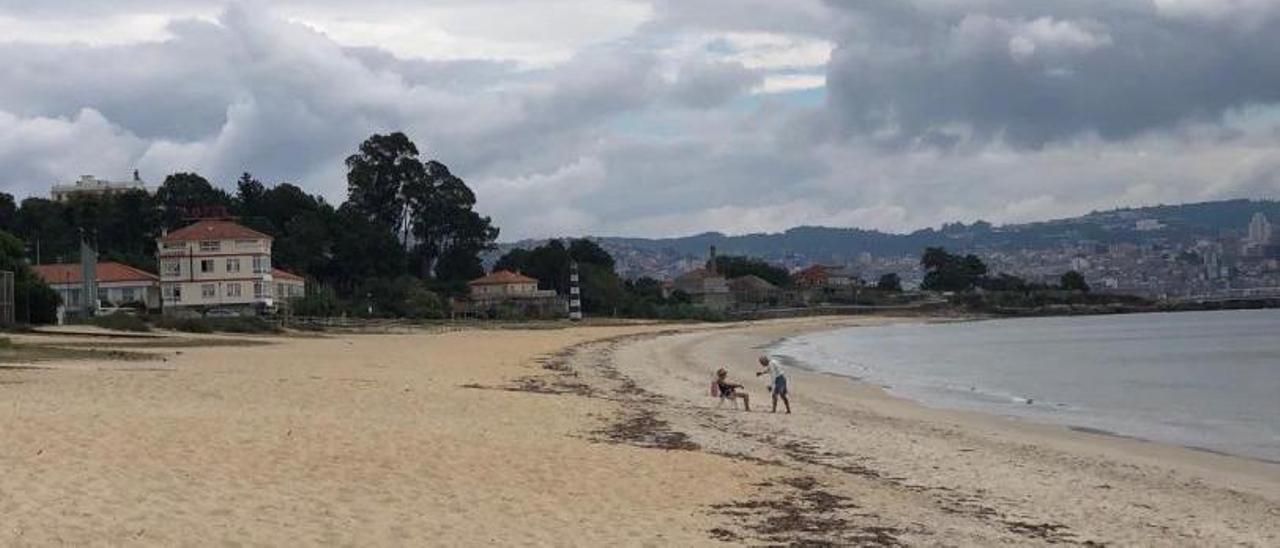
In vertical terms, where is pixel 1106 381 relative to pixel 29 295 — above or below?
below

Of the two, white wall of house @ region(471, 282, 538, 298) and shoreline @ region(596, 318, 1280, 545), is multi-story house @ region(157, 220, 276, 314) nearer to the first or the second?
white wall of house @ region(471, 282, 538, 298)

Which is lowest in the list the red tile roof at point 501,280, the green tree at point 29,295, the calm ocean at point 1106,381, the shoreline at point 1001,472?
the calm ocean at point 1106,381

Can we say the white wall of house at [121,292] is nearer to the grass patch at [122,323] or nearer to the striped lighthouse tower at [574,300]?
the grass patch at [122,323]

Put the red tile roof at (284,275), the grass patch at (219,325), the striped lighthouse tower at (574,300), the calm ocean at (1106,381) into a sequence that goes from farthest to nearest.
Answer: the striped lighthouse tower at (574,300) < the red tile roof at (284,275) < the grass patch at (219,325) < the calm ocean at (1106,381)

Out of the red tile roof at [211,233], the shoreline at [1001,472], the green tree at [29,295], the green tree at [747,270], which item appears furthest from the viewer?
the green tree at [747,270]

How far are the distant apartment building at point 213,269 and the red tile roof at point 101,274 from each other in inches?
102

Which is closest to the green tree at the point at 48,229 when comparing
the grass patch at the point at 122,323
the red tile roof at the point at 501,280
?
the red tile roof at the point at 501,280

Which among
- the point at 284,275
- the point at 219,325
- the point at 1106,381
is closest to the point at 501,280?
the point at 284,275

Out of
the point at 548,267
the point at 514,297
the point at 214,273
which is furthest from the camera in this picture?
the point at 548,267

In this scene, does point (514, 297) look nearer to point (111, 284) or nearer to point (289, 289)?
point (289, 289)

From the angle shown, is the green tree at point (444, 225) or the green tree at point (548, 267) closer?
the green tree at point (444, 225)

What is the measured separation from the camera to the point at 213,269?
269 ft

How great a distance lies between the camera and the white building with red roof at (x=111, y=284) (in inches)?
3118

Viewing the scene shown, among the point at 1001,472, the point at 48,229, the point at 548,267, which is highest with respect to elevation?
the point at 48,229
